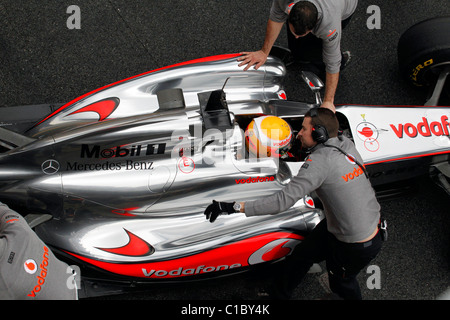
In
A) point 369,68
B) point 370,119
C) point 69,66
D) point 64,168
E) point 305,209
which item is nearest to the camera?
point 64,168

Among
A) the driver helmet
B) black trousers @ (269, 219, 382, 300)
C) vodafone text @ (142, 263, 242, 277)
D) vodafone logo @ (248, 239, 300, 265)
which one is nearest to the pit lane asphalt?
black trousers @ (269, 219, 382, 300)

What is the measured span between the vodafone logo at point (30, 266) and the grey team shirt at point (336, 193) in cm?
100

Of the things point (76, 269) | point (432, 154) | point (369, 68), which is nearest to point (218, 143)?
point (76, 269)

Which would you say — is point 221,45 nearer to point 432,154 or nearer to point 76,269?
point 432,154

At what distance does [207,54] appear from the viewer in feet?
12.4

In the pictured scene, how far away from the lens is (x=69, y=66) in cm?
360

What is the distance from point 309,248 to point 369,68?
1.95m

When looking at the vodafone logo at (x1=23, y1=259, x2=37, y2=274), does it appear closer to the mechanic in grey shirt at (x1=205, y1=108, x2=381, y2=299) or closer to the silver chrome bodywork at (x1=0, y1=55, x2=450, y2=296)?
the silver chrome bodywork at (x1=0, y1=55, x2=450, y2=296)

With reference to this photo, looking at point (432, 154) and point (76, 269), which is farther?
point (432, 154)

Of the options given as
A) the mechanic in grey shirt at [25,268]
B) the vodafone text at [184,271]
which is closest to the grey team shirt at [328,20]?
the vodafone text at [184,271]

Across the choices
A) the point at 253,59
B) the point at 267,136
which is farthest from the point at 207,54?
the point at 267,136

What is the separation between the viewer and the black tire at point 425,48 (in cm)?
321

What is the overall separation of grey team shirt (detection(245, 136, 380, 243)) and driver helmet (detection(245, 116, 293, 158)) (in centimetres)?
21

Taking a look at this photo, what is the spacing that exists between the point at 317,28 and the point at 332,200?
110 centimetres
